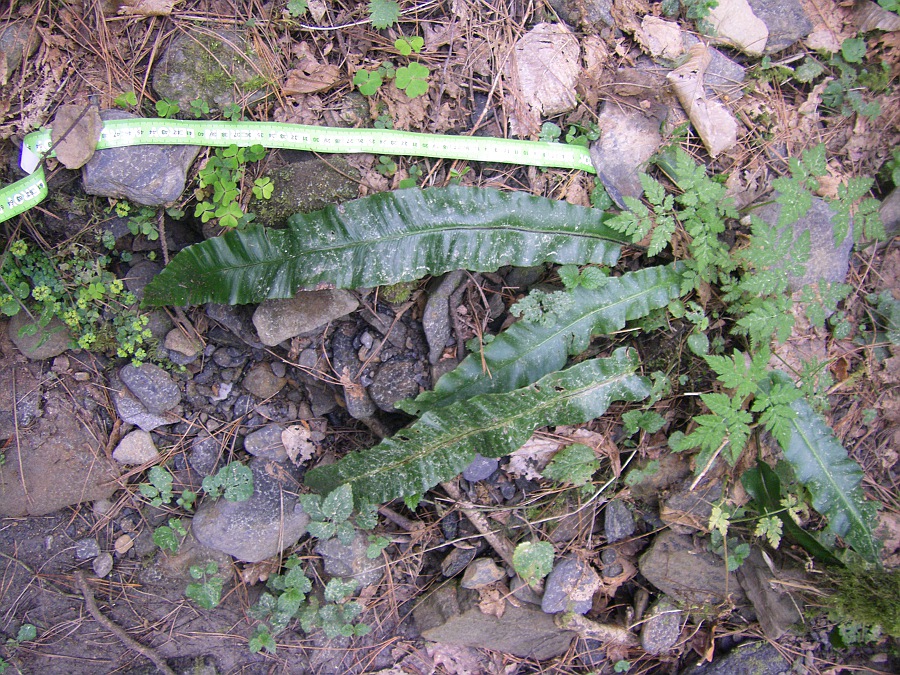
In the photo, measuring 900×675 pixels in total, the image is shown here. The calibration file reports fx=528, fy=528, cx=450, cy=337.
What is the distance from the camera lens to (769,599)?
2818 mm

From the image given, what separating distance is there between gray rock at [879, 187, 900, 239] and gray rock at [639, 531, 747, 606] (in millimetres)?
2151

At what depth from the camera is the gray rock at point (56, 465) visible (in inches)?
108

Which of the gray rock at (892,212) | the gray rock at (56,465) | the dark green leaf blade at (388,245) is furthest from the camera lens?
the gray rock at (892,212)

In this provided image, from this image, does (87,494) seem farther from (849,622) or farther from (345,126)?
(849,622)

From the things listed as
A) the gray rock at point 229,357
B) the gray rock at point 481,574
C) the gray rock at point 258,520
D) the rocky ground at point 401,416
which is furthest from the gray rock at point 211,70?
the gray rock at point 481,574

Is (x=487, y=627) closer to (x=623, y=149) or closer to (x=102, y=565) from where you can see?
(x=102, y=565)

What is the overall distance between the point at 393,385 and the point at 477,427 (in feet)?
1.70

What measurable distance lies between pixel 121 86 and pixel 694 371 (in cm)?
324

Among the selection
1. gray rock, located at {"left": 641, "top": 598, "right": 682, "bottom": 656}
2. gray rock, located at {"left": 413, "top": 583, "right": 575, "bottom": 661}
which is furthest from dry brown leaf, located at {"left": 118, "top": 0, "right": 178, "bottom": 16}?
gray rock, located at {"left": 641, "top": 598, "right": 682, "bottom": 656}

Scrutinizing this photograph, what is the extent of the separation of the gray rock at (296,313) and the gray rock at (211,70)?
3.36ft

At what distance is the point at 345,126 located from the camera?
273 centimetres

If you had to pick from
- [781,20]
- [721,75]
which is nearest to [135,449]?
[721,75]

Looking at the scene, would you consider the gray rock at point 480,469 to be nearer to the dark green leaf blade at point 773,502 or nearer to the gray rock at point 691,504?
the gray rock at point 691,504

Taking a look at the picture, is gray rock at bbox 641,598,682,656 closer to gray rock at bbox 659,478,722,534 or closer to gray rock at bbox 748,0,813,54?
gray rock at bbox 659,478,722,534
